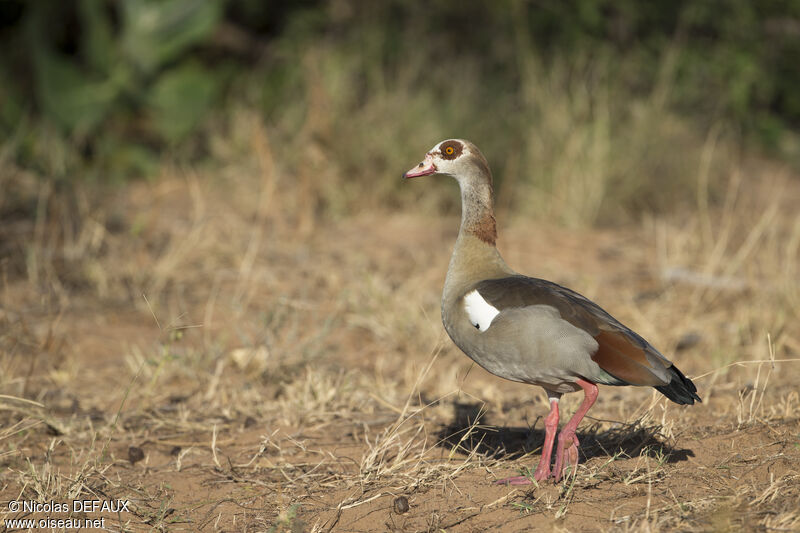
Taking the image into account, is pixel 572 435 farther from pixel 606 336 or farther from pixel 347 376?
pixel 347 376

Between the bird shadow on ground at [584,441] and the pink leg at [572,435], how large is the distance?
24cm

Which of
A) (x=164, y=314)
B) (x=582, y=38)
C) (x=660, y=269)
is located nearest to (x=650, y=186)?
(x=660, y=269)

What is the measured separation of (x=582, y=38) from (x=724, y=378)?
6.49 m

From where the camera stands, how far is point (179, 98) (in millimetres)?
8812

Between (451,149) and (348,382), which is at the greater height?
(451,149)

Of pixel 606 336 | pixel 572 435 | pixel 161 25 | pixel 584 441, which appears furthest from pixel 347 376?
pixel 161 25

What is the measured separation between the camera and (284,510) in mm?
3076

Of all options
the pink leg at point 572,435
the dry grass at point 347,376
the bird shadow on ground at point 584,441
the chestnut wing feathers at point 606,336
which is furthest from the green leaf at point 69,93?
the pink leg at point 572,435

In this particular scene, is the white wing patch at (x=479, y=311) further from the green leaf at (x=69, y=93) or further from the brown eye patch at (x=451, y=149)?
the green leaf at (x=69, y=93)

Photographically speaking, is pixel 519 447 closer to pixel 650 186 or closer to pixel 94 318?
pixel 94 318

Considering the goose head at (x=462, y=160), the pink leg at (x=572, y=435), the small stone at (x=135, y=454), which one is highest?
the goose head at (x=462, y=160)

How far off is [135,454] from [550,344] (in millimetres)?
1916

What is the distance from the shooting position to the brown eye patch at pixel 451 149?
3.63m

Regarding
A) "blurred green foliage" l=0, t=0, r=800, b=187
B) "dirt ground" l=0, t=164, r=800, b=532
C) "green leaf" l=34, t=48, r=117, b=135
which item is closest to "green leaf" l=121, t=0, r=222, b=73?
"blurred green foliage" l=0, t=0, r=800, b=187
